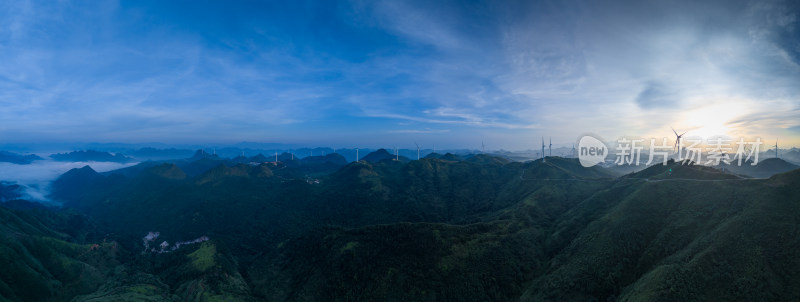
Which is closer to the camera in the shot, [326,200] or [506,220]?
[506,220]

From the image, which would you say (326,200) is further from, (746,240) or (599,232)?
(746,240)

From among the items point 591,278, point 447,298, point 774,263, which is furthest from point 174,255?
point 774,263

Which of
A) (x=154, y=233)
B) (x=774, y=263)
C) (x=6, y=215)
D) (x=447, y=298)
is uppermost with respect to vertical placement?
(x=774, y=263)

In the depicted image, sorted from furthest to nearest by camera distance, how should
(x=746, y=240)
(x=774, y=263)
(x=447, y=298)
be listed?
(x=447, y=298) → (x=746, y=240) → (x=774, y=263)

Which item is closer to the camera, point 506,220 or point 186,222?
point 506,220

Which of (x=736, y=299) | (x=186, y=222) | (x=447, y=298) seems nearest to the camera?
(x=736, y=299)

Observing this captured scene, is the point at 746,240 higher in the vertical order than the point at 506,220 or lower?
higher

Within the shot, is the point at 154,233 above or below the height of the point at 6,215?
below

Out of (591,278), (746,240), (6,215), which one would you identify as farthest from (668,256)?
(6,215)

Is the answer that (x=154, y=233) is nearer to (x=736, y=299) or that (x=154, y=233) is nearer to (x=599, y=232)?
(x=599, y=232)
